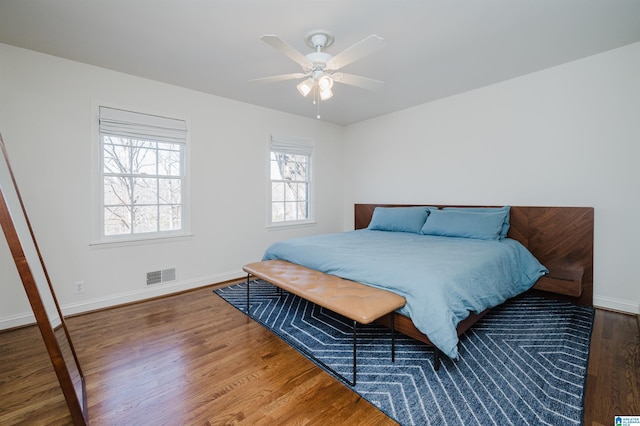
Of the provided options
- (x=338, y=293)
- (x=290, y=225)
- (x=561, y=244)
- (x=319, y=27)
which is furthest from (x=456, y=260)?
(x=290, y=225)

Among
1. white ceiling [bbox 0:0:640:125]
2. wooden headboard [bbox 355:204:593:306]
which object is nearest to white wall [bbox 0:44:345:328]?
white ceiling [bbox 0:0:640:125]

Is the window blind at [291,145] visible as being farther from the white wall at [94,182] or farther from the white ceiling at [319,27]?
the white ceiling at [319,27]

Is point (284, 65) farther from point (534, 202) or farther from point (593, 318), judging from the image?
point (593, 318)

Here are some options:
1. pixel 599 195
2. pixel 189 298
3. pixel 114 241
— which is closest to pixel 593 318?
pixel 599 195

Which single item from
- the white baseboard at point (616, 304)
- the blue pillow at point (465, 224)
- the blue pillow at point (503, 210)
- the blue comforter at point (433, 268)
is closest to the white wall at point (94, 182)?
the blue comforter at point (433, 268)

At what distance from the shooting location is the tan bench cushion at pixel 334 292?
1.74 m

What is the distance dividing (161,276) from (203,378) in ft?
6.19

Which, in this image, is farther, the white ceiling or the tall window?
the tall window

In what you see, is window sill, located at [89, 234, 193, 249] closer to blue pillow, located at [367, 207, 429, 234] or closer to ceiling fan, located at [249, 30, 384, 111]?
ceiling fan, located at [249, 30, 384, 111]

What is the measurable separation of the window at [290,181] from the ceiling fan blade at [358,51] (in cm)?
233

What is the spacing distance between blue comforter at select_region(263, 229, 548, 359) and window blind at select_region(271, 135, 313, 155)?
1.74m

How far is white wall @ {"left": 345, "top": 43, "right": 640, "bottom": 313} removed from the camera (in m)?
2.63

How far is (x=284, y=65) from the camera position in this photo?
2807 mm

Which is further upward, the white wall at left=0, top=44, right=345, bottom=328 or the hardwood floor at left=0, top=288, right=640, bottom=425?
the white wall at left=0, top=44, right=345, bottom=328
